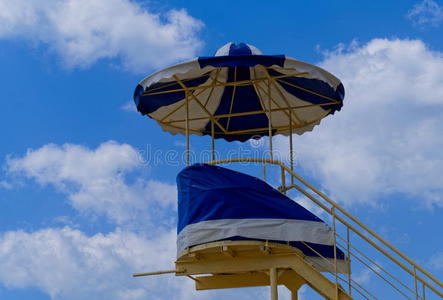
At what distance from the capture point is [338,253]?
1997cm

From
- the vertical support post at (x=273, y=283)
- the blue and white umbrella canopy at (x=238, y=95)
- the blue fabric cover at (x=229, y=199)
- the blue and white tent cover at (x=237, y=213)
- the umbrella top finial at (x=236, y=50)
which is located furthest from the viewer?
the umbrella top finial at (x=236, y=50)

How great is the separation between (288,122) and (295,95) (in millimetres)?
1523

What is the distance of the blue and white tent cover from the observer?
17562mm

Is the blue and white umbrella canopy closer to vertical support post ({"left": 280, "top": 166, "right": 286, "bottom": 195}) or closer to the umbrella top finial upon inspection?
the umbrella top finial

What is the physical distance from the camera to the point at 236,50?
66.0ft

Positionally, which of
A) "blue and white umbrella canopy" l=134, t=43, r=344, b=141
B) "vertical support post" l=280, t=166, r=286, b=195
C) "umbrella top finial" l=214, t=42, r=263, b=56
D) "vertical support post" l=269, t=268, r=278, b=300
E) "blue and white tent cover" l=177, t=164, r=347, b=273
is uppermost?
"umbrella top finial" l=214, t=42, r=263, b=56

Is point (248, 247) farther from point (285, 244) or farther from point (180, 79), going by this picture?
point (180, 79)

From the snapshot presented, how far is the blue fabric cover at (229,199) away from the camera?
17.8 meters

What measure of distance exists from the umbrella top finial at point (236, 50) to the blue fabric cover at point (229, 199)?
3311 millimetres

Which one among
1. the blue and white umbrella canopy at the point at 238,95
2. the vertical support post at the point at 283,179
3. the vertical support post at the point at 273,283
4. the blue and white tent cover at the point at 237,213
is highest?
the blue and white umbrella canopy at the point at 238,95

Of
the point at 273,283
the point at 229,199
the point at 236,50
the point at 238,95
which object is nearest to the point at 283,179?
the point at 229,199

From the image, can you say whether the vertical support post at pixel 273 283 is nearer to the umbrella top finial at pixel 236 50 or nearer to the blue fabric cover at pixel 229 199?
the blue fabric cover at pixel 229 199

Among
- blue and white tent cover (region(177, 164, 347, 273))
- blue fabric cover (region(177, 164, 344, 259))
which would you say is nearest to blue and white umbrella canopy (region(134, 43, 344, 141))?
blue fabric cover (region(177, 164, 344, 259))

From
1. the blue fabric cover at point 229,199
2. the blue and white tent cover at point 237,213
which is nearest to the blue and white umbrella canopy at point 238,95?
the blue fabric cover at point 229,199
